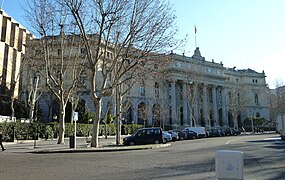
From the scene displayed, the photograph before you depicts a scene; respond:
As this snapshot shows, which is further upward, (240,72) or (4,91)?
(240,72)

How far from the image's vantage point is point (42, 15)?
2619 cm

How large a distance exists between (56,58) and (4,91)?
23340 mm

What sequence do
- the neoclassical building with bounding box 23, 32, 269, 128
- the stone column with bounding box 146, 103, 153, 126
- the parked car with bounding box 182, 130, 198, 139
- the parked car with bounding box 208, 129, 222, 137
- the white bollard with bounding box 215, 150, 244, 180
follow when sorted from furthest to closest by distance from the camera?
the stone column with bounding box 146, 103, 153, 126
the neoclassical building with bounding box 23, 32, 269, 128
the parked car with bounding box 208, 129, 222, 137
the parked car with bounding box 182, 130, 198, 139
the white bollard with bounding box 215, 150, 244, 180

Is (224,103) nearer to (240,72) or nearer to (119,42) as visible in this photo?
(240,72)

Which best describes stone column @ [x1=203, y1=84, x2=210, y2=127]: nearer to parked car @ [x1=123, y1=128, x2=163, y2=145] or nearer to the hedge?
the hedge

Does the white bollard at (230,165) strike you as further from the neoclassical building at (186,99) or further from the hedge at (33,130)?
the neoclassical building at (186,99)

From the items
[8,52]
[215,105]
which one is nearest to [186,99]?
[215,105]

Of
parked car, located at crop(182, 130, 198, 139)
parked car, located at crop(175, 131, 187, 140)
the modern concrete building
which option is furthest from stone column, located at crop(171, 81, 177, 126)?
the modern concrete building

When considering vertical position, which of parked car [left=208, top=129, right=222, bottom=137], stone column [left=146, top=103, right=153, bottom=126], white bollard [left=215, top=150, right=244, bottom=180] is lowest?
parked car [left=208, top=129, right=222, bottom=137]

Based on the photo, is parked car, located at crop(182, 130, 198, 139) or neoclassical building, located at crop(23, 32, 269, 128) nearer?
parked car, located at crop(182, 130, 198, 139)

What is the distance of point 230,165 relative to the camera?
4.16 metres

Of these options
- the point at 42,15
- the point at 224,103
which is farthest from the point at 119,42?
the point at 224,103

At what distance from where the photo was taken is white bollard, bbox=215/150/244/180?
4.07 m

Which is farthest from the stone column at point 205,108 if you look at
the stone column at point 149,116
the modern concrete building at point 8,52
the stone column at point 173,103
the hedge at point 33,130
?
the modern concrete building at point 8,52
